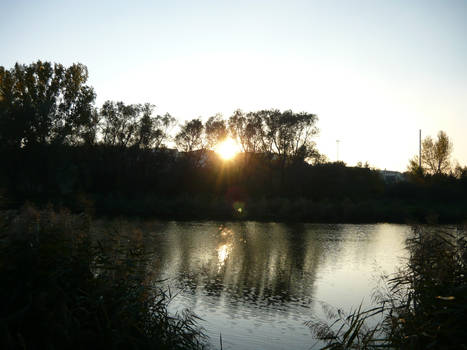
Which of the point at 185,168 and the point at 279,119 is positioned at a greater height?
the point at 279,119

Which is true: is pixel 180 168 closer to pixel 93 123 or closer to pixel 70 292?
pixel 93 123

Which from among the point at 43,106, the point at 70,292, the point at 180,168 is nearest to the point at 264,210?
the point at 180,168

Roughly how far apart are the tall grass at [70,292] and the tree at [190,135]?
142 ft

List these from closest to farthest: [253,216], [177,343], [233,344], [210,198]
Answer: [177,343]
[233,344]
[253,216]
[210,198]

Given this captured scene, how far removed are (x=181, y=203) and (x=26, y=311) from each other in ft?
121

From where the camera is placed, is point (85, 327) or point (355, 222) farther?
point (355, 222)

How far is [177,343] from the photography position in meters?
7.41

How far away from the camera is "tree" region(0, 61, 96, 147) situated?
38562mm

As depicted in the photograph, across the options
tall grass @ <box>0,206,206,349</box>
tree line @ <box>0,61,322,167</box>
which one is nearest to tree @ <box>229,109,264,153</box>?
tree line @ <box>0,61,322,167</box>

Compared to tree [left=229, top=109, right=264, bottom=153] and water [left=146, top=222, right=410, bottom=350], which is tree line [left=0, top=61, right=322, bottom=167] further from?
water [left=146, top=222, right=410, bottom=350]

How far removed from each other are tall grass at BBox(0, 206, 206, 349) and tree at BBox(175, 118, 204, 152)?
43.3 metres

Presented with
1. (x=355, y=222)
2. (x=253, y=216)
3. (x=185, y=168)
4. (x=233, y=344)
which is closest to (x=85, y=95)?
(x=185, y=168)

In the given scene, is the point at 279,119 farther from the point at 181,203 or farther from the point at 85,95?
the point at 85,95

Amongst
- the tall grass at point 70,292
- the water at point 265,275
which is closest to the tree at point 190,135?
the water at point 265,275
